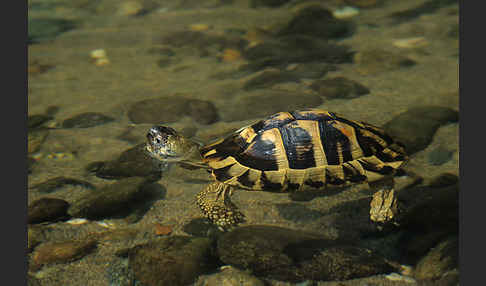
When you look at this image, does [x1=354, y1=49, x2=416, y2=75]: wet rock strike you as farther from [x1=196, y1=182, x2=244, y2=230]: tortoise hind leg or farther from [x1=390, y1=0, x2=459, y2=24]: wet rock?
[x1=196, y1=182, x2=244, y2=230]: tortoise hind leg

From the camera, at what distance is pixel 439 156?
405 centimetres

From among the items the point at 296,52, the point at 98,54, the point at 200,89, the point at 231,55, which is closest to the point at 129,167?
the point at 200,89

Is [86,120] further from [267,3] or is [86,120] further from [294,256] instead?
[267,3]

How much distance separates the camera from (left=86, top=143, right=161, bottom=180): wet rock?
13.2 feet

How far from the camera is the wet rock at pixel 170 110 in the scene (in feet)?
16.2

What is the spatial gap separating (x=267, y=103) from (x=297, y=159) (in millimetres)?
1693

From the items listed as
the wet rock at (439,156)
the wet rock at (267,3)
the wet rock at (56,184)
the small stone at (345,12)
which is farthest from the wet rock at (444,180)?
the wet rock at (267,3)

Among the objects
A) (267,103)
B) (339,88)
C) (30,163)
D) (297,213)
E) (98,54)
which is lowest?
(297,213)

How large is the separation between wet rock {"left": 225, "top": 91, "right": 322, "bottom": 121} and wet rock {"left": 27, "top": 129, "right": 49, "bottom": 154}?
2.01m

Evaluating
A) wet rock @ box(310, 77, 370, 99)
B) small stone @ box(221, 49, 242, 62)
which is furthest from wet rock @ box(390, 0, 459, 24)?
small stone @ box(221, 49, 242, 62)

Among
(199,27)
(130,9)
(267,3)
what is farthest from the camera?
(130,9)

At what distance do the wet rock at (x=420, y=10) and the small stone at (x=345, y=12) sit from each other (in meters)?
0.67

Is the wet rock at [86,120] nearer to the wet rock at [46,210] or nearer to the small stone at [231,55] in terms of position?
the wet rock at [46,210]

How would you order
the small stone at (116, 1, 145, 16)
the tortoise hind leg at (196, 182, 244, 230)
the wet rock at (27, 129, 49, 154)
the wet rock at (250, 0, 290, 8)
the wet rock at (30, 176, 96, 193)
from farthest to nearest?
the small stone at (116, 1, 145, 16)
the wet rock at (250, 0, 290, 8)
the wet rock at (27, 129, 49, 154)
the wet rock at (30, 176, 96, 193)
the tortoise hind leg at (196, 182, 244, 230)
